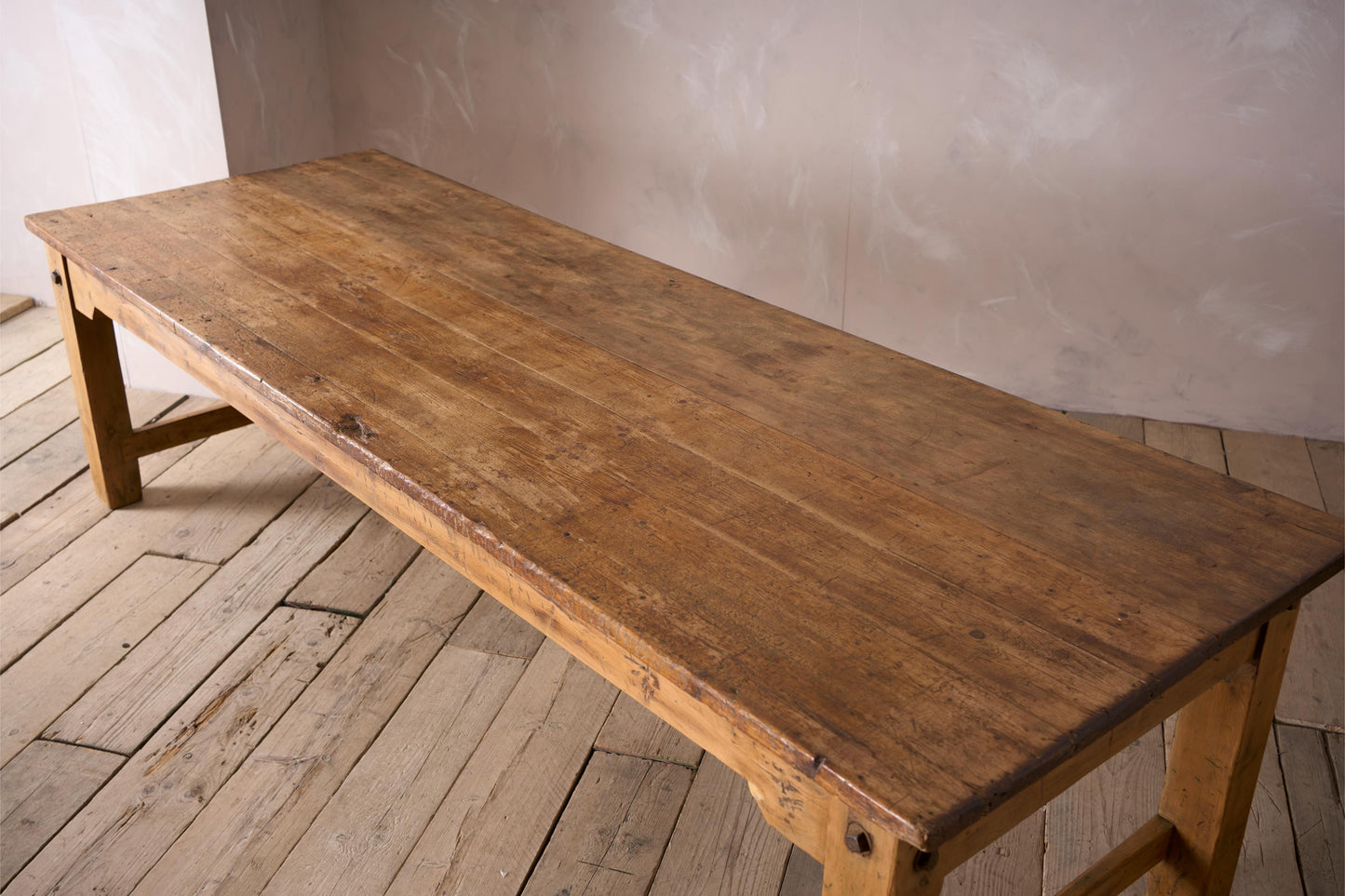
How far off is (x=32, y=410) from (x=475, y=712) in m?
1.86

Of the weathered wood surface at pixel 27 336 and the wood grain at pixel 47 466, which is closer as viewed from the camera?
the wood grain at pixel 47 466

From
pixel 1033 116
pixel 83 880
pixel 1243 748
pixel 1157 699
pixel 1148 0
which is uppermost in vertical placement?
pixel 1148 0

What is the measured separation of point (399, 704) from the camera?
2137mm

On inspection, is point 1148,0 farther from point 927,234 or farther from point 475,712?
point 475,712

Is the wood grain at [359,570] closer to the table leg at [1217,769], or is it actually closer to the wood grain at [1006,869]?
the wood grain at [1006,869]

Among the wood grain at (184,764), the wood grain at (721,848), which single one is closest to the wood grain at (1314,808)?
the wood grain at (721,848)

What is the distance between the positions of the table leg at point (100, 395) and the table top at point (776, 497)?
0.87 ft

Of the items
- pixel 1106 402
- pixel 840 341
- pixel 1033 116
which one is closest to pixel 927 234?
pixel 1033 116

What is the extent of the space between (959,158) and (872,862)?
7.75 ft

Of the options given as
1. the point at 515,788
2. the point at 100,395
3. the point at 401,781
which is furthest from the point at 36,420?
the point at 515,788

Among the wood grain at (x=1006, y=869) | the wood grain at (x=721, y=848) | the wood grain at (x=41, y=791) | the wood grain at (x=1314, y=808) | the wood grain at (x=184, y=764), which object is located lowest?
the wood grain at (x=41, y=791)

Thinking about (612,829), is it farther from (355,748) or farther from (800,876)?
(355,748)

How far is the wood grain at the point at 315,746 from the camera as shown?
1803 mm

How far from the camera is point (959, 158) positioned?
3.05 metres
